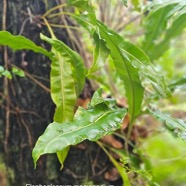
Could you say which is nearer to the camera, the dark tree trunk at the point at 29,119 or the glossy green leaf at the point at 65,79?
the glossy green leaf at the point at 65,79

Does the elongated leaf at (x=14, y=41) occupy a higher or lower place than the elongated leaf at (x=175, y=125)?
higher

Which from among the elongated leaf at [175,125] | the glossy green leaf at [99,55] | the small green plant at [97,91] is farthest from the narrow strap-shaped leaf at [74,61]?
the elongated leaf at [175,125]

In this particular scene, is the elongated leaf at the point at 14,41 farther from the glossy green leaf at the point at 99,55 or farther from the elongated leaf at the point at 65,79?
the glossy green leaf at the point at 99,55

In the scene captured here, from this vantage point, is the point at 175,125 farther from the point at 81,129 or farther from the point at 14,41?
the point at 14,41

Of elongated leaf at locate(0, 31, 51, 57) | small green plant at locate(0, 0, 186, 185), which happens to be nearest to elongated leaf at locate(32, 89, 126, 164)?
small green plant at locate(0, 0, 186, 185)

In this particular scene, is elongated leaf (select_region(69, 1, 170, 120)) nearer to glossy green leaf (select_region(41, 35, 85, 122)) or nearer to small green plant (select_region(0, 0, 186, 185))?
small green plant (select_region(0, 0, 186, 185))
